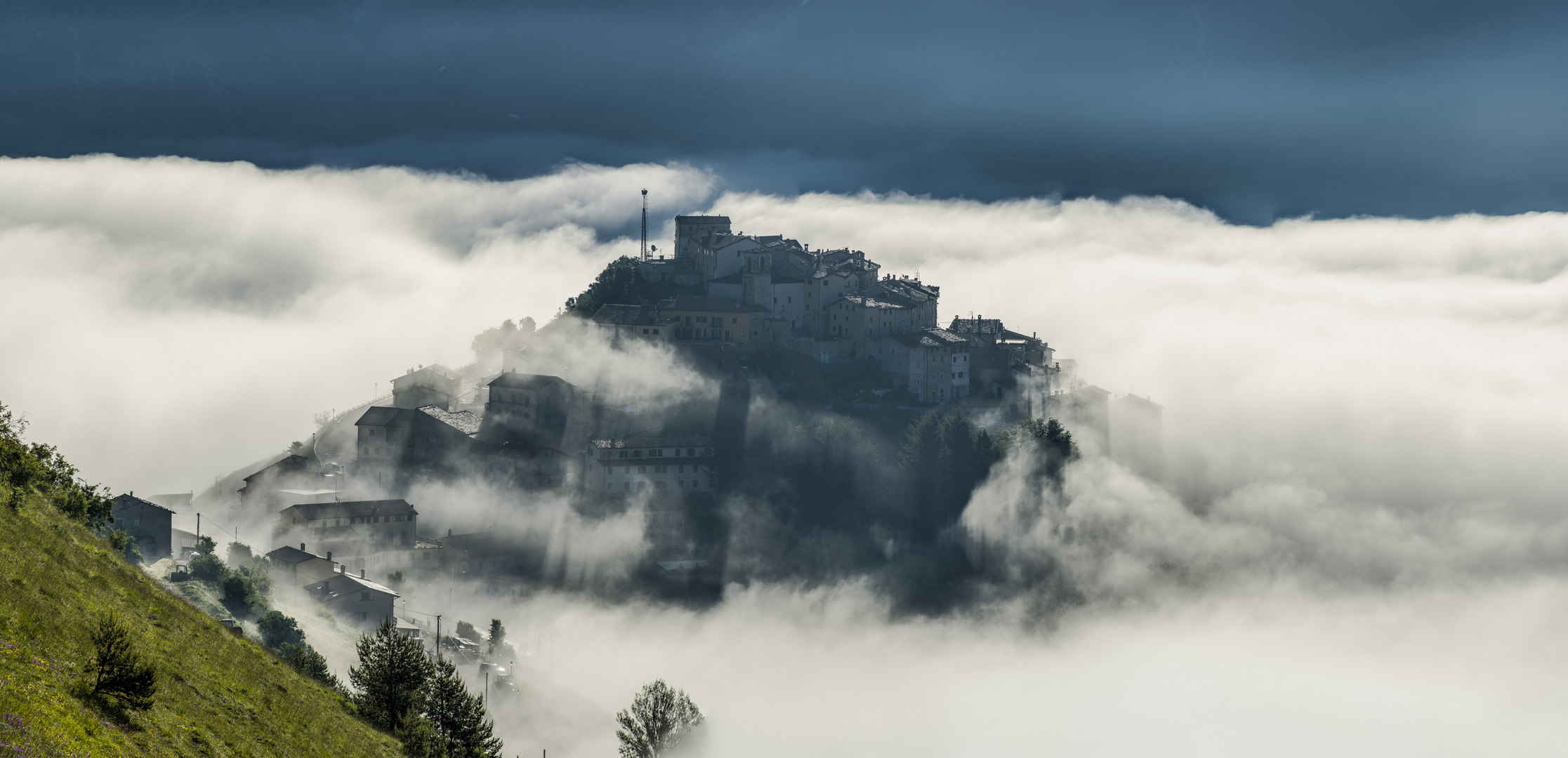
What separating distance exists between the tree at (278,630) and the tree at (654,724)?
19627 mm

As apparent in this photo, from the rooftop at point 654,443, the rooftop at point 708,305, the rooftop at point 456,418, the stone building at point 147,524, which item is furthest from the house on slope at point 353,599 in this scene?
the rooftop at point 708,305

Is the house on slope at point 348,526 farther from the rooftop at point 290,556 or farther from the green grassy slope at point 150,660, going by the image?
the green grassy slope at point 150,660

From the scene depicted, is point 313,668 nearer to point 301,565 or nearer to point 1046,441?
point 301,565

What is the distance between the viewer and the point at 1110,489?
115375mm

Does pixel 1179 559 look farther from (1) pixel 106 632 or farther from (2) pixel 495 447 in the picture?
(1) pixel 106 632

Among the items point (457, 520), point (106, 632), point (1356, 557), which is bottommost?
point (1356, 557)

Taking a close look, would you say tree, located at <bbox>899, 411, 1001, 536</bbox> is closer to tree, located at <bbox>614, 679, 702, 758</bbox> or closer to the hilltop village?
the hilltop village

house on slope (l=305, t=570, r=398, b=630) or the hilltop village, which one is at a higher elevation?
the hilltop village

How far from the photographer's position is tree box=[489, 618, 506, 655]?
77.8 meters

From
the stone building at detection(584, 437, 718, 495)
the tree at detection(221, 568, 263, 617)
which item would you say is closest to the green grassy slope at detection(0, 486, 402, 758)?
the tree at detection(221, 568, 263, 617)

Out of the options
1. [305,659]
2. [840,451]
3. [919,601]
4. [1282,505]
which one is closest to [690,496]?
[840,451]

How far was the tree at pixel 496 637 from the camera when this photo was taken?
7775 centimetres

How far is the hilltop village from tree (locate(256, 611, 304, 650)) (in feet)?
68.1

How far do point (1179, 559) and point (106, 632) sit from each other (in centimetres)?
10943
